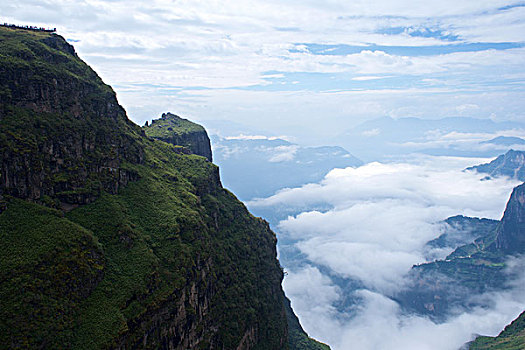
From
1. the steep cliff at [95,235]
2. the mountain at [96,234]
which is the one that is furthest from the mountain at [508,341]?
the steep cliff at [95,235]

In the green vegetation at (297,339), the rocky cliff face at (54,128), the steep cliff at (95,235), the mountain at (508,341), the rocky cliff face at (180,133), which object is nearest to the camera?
the steep cliff at (95,235)

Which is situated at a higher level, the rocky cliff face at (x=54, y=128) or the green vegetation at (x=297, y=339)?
the rocky cliff face at (x=54, y=128)

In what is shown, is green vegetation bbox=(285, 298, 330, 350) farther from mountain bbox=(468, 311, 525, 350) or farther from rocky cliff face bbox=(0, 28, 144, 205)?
mountain bbox=(468, 311, 525, 350)

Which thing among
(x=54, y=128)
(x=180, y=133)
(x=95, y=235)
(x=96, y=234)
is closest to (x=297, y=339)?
(x=180, y=133)

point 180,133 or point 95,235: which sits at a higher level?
point 180,133

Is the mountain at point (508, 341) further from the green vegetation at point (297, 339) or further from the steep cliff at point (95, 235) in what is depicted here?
the steep cliff at point (95, 235)

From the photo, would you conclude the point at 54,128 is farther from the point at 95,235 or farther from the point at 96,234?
the point at 95,235
